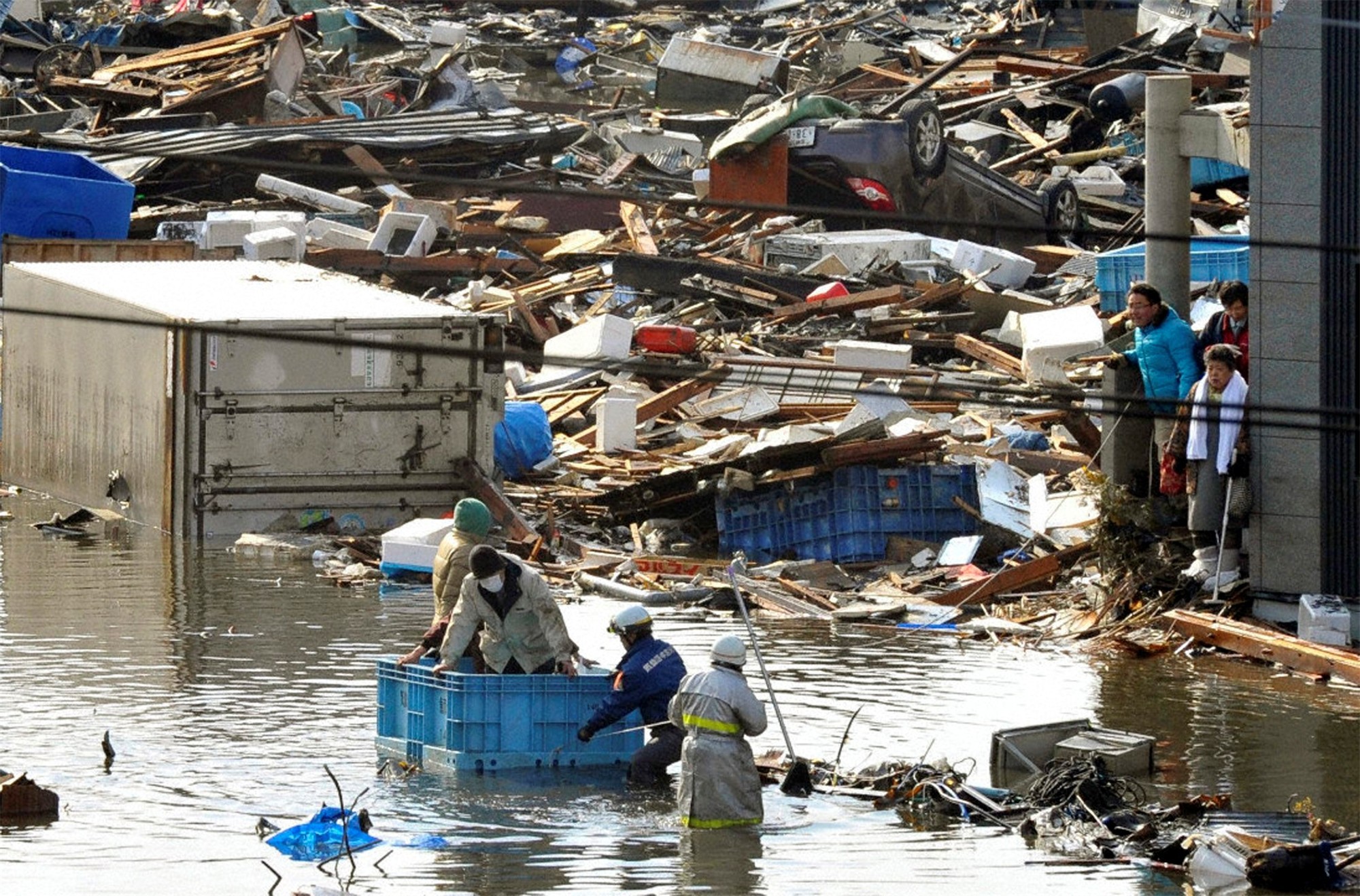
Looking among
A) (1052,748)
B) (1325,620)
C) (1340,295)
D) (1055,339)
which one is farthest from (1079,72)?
(1052,748)

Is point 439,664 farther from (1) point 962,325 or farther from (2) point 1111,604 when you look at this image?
(1) point 962,325

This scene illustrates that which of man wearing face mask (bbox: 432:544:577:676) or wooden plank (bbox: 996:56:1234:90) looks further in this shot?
wooden plank (bbox: 996:56:1234:90)

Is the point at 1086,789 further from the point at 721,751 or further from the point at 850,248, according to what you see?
the point at 850,248

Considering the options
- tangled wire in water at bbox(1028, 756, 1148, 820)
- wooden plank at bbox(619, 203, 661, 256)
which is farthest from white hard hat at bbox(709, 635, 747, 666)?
wooden plank at bbox(619, 203, 661, 256)

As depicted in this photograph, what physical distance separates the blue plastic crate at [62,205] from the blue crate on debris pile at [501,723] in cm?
1525

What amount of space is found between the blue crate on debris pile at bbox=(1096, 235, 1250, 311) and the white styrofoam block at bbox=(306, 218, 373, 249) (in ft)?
32.1

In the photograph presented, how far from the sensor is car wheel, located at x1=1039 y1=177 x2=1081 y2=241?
99.7 feet

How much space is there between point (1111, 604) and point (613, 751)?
5.10 m

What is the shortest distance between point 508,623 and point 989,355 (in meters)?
13.0

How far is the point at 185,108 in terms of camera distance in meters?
36.7

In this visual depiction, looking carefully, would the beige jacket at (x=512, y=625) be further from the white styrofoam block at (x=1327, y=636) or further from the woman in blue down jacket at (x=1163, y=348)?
the white styrofoam block at (x=1327, y=636)

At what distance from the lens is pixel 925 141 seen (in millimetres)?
30828

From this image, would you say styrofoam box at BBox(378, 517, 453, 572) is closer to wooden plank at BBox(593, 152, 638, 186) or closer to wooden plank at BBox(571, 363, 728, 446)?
wooden plank at BBox(571, 363, 728, 446)

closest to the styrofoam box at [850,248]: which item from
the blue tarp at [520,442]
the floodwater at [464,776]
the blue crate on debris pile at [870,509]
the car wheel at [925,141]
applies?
the car wheel at [925,141]
